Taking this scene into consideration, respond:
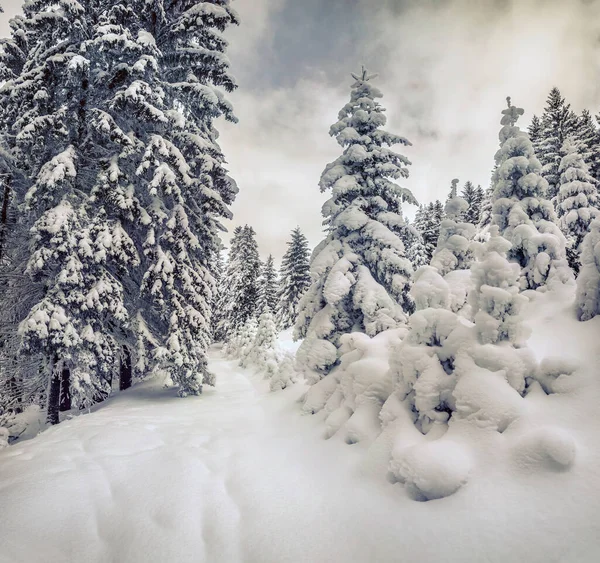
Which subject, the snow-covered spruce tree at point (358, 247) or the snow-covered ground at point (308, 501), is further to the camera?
the snow-covered spruce tree at point (358, 247)

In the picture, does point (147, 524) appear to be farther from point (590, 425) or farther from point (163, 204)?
point (163, 204)

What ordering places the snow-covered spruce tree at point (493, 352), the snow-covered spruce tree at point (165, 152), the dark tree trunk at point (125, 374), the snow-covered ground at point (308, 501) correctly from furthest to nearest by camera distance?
the dark tree trunk at point (125, 374) → the snow-covered spruce tree at point (165, 152) → the snow-covered spruce tree at point (493, 352) → the snow-covered ground at point (308, 501)

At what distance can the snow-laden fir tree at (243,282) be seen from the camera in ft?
102

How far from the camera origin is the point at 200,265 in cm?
1194

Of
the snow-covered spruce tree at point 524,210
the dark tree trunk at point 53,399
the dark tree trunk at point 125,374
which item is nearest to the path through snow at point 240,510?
the dark tree trunk at point 53,399

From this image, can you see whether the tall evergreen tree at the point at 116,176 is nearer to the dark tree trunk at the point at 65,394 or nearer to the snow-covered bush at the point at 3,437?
the dark tree trunk at the point at 65,394

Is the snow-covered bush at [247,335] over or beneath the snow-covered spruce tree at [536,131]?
beneath

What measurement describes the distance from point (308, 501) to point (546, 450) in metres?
2.48

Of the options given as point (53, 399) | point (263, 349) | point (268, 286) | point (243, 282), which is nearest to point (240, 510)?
point (53, 399)

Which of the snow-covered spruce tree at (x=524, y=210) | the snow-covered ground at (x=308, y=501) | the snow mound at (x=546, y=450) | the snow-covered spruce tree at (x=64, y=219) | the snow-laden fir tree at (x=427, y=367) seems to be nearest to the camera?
the snow-covered ground at (x=308, y=501)

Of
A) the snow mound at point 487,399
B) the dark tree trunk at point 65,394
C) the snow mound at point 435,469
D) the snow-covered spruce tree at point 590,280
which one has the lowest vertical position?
the dark tree trunk at point 65,394

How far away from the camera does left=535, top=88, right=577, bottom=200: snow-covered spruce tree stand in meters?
22.3

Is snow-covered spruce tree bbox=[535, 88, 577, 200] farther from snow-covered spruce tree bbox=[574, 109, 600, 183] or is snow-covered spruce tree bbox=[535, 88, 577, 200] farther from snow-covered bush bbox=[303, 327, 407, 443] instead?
snow-covered bush bbox=[303, 327, 407, 443]

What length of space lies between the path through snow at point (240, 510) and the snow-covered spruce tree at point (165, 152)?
502 cm
